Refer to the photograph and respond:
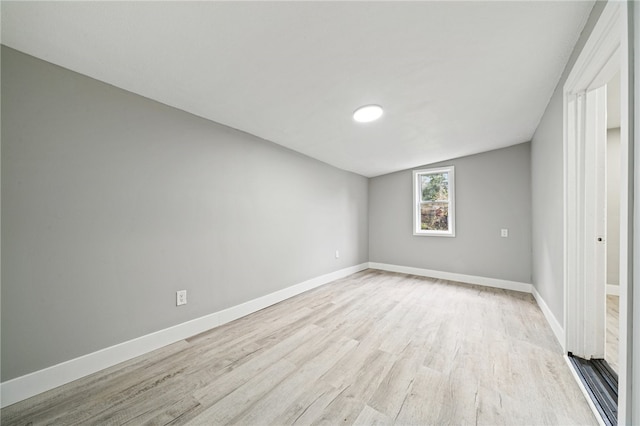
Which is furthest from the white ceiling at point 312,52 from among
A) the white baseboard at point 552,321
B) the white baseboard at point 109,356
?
the white baseboard at point 552,321

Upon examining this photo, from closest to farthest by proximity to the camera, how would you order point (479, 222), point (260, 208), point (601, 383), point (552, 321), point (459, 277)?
point (601, 383) < point (552, 321) < point (260, 208) < point (479, 222) < point (459, 277)

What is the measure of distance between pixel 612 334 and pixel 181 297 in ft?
12.3

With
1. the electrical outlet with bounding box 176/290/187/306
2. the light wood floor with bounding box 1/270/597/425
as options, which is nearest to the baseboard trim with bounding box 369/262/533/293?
the light wood floor with bounding box 1/270/597/425

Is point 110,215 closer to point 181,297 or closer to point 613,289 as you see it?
point 181,297

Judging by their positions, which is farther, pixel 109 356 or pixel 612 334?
pixel 612 334

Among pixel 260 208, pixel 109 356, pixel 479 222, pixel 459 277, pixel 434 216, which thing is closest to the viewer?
pixel 109 356

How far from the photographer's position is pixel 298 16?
1244 mm

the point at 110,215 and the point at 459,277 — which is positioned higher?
the point at 110,215

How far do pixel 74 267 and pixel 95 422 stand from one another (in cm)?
93

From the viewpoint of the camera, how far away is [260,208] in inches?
110

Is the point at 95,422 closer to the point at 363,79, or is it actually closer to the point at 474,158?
the point at 363,79

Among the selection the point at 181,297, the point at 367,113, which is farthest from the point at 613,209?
the point at 181,297

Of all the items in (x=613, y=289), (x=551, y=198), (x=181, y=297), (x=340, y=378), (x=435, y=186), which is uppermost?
(x=435, y=186)

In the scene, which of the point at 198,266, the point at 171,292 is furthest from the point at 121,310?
the point at 198,266
